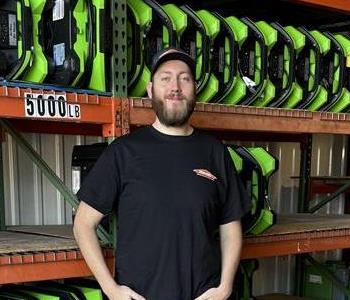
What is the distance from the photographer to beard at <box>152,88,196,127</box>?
5.02 feet

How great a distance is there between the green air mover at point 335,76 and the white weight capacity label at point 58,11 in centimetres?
130

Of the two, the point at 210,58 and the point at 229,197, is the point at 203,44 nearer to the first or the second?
the point at 210,58

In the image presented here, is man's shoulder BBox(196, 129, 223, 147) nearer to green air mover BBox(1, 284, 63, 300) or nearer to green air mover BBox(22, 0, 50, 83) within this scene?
green air mover BBox(22, 0, 50, 83)

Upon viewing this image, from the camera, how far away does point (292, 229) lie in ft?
7.43

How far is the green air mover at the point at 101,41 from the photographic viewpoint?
1551mm

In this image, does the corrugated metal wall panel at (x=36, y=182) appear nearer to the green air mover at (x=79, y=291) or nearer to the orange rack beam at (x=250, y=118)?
the green air mover at (x=79, y=291)

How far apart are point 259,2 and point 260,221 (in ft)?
3.35

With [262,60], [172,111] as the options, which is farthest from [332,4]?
[172,111]

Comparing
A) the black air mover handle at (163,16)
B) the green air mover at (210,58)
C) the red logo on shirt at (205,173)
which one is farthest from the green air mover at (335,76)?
the red logo on shirt at (205,173)

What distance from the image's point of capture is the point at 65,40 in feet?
5.06

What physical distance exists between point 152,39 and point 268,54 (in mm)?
583

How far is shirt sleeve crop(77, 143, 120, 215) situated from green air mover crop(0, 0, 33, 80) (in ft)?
1.17

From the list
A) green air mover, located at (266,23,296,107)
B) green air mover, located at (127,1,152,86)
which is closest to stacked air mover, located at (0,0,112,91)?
green air mover, located at (127,1,152,86)

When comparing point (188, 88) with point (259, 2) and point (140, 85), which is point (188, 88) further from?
point (259, 2)
